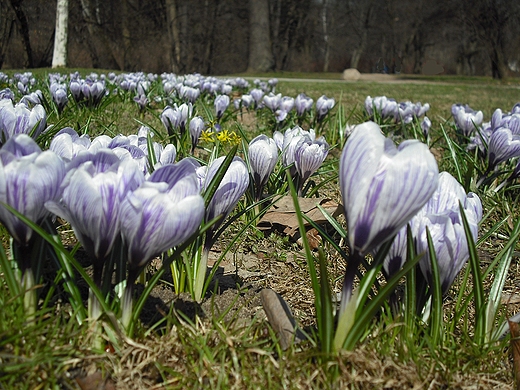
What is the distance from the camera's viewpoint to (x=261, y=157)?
1.86m

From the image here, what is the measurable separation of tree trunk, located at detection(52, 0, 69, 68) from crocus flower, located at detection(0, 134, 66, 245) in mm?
13271

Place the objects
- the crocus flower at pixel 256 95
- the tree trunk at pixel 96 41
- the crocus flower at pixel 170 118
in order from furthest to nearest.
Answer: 1. the tree trunk at pixel 96 41
2. the crocus flower at pixel 256 95
3. the crocus flower at pixel 170 118

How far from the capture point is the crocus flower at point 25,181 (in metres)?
0.91

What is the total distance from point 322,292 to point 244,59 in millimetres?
30089

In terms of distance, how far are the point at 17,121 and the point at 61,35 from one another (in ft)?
41.0

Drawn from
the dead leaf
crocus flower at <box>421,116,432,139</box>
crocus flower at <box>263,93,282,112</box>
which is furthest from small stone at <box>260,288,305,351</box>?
crocus flower at <box>263,93,282,112</box>

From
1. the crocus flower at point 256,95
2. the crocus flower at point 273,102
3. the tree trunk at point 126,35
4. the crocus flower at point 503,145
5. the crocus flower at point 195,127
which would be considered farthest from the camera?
the tree trunk at point 126,35

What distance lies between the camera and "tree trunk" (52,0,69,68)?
1256 centimetres

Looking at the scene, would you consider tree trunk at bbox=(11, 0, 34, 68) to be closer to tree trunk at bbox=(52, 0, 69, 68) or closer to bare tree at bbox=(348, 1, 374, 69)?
tree trunk at bbox=(52, 0, 69, 68)

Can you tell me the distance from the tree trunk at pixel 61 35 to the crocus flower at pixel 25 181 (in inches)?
522

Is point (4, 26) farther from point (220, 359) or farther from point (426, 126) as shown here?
point (220, 359)

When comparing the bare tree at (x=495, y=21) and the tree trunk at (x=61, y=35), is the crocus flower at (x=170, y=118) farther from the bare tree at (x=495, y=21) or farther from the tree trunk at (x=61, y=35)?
the bare tree at (x=495, y=21)

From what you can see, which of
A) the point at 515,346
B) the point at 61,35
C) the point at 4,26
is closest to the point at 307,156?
the point at 515,346

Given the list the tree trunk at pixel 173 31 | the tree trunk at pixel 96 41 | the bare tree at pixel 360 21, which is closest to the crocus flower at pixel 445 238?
the tree trunk at pixel 96 41
